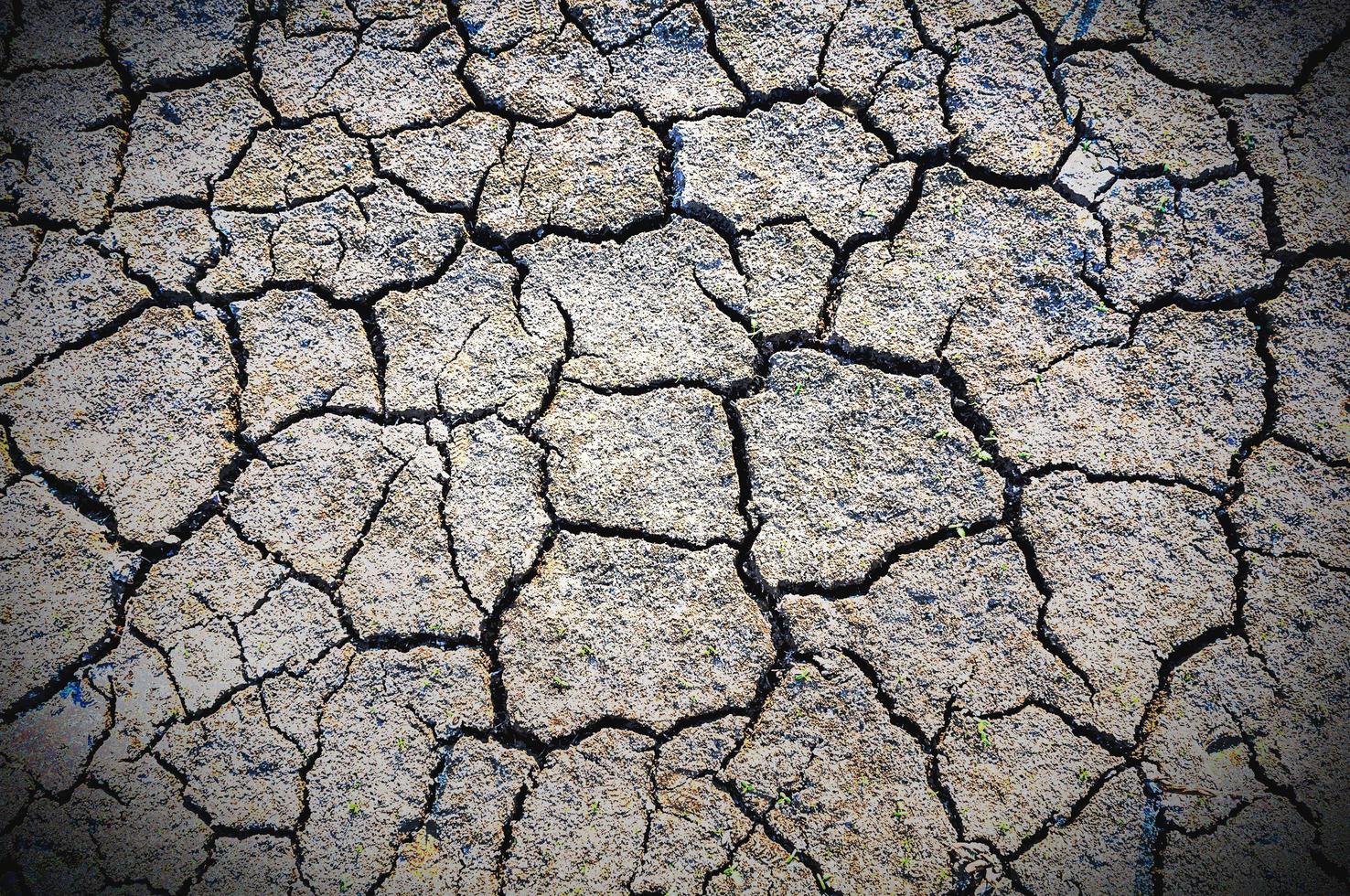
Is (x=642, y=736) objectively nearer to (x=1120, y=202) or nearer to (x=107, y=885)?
(x=107, y=885)

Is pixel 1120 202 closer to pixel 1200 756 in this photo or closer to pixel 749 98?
pixel 749 98

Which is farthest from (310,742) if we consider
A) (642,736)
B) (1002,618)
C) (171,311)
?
(1002,618)

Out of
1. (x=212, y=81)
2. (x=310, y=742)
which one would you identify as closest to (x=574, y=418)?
(x=310, y=742)

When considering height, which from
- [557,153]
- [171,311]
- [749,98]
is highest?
[749,98]

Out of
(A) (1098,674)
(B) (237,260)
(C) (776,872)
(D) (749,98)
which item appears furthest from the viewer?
(D) (749,98)

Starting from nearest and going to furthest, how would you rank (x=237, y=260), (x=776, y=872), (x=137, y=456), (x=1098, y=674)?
(x=776, y=872) → (x=1098, y=674) → (x=137, y=456) → (x=237, y=260)

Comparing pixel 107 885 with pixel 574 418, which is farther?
pixel 574 418

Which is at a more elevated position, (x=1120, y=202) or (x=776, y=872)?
(x=1120, y=202)
